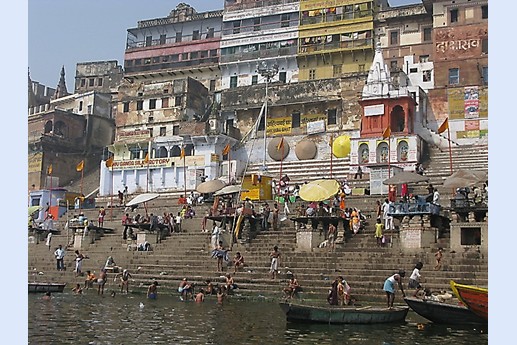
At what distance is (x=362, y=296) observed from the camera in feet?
40.8

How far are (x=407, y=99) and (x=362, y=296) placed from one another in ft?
45.2

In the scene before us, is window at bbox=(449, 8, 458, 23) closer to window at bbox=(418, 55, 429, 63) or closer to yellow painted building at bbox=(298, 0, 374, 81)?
window at bbox=(418, 55, 429, 63)

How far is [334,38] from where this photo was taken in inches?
1261

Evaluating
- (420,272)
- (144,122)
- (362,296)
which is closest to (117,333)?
→ (362,296)

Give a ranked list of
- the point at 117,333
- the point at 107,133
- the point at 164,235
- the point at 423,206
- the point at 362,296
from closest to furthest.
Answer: the point at 117,333 < the point at 362,296 < the point at 423,206 < the point at 164,235 < the point at 107,133

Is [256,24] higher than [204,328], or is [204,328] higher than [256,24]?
[256,24]

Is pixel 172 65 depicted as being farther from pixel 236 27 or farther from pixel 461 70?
pixel 461 70

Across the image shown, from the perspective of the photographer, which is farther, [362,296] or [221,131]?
[221,131]

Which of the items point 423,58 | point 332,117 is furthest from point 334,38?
point 332,117

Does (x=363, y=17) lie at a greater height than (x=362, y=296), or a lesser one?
greater

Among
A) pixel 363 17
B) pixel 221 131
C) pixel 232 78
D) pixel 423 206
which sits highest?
pixel 363 17

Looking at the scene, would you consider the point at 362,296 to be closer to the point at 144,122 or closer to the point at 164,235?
the point at 164,235

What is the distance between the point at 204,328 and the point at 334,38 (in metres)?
24.4

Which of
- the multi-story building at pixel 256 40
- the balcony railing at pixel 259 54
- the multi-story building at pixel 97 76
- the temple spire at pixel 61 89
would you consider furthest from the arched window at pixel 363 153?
the temple spire at pixel 61 89
